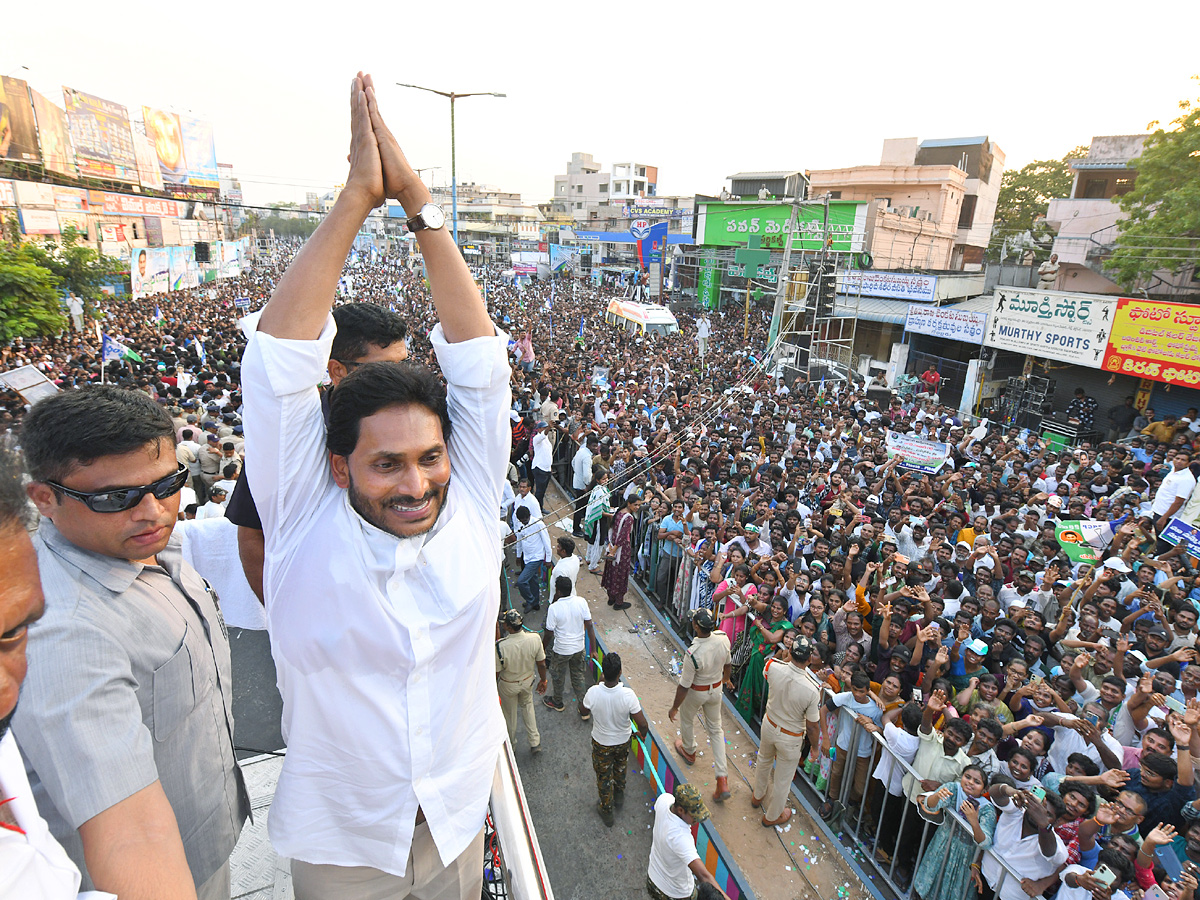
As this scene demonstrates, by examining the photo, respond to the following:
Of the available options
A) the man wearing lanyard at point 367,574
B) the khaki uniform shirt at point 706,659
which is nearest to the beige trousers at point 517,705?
the khaki uniform shirt at point 706,659

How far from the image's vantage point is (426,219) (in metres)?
1.47

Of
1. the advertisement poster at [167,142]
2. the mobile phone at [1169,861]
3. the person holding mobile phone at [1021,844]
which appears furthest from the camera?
the advertisement poster at [167,142]

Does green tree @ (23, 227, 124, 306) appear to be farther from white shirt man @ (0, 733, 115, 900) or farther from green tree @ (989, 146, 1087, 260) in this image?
green tree @ (989, 146, 1087, 260)

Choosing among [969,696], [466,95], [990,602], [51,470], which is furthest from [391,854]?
[466,95]

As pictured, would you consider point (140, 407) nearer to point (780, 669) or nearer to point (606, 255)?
→ point (780, 669)

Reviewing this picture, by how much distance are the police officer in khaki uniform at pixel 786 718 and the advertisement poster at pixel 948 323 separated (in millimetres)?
14526

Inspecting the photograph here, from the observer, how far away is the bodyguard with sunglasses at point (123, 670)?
0.95m

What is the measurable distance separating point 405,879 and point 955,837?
3604 millimetres

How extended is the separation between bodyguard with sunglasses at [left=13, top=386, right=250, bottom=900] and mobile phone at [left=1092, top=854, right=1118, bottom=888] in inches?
152

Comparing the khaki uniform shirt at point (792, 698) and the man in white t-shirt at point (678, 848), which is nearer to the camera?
the man in white t-shirt at point (678, 848)

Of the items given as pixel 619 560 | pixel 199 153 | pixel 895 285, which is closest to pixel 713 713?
pixel 619 560

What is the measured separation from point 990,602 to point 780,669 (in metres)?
2.43

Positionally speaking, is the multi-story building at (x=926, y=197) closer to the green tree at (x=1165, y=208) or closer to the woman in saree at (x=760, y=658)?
the green tree at (x=1165, y=208)

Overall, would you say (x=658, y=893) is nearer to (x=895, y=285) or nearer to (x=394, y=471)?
(x=394, y=471)
